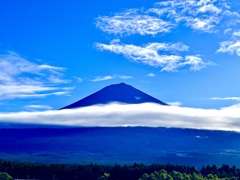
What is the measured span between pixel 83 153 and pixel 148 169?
4351 inches

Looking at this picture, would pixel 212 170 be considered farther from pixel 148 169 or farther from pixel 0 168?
pixel 0 168

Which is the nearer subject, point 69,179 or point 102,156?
point 69,179

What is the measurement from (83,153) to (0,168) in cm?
10330

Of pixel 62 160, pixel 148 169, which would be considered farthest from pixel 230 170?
pixel 62 160

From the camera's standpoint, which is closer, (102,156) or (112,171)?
(112,171)

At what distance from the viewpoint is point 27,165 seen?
97.7 meters

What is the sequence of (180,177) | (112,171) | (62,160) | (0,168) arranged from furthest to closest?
(62,160), (0,168), (112,171), (180,177)

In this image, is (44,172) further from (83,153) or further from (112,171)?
(83,153)

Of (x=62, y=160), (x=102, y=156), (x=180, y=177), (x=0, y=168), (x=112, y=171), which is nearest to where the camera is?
(x=180, y=177)

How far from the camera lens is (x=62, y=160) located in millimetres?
181625

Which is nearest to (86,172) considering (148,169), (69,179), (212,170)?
(69,179)

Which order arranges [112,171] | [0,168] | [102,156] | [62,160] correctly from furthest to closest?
1. [102,156]
2. [62,160]
3. [0,168]
4. [112,171]

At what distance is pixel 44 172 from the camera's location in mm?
94562

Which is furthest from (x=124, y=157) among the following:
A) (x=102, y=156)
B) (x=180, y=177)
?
(x=180, y=177)
